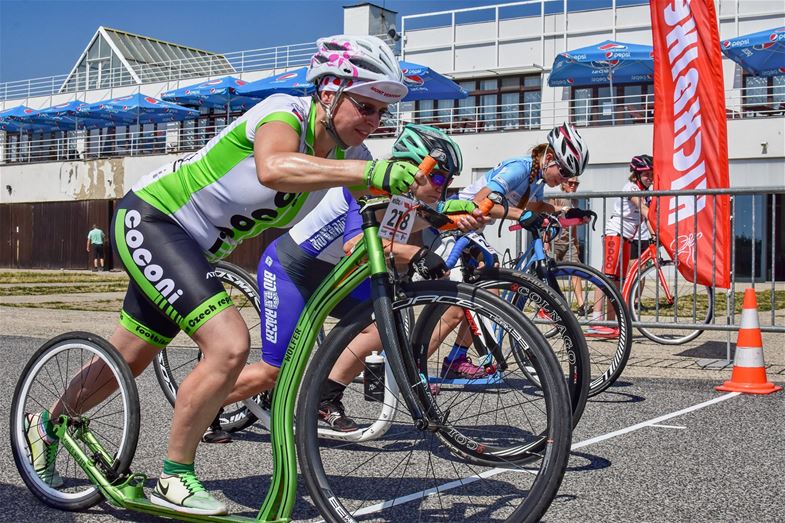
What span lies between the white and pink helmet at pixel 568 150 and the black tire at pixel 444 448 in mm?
2379

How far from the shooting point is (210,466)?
4.75 meters

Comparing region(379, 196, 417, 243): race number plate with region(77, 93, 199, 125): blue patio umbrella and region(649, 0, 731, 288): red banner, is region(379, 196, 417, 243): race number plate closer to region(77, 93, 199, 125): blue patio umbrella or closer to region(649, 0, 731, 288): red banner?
region(649, 0, 731, 288): red banner

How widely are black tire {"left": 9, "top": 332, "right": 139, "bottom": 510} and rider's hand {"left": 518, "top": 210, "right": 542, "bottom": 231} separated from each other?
107 inches

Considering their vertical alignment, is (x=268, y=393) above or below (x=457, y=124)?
below

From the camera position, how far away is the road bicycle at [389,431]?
3248mm

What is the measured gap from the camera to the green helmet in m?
4.93

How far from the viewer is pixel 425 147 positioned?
4938 mm

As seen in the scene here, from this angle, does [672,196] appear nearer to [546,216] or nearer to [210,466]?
[546,216]

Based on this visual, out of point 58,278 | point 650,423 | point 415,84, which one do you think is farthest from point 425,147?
point 58,278

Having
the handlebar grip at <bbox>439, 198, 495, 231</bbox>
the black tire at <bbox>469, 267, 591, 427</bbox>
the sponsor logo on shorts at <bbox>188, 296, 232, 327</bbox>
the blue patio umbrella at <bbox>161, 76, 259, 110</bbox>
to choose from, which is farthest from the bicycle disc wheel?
the blue patio umbrella at <bbox>161, 76, 259, 110</bbox>

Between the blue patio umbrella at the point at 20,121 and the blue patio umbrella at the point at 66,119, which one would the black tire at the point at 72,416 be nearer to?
the blue patio umbrella at the point at 66,119

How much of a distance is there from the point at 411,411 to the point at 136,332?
1255 millimetres

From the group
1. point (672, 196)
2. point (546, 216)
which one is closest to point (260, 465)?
point (546, 216)

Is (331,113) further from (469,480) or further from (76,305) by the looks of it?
(76,305)
